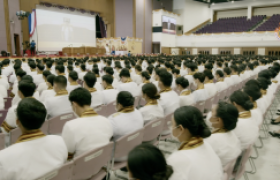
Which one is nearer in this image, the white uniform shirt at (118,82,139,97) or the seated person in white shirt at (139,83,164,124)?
the seated person in white shirt at (139,83,164,124)

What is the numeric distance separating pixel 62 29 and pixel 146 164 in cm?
1900

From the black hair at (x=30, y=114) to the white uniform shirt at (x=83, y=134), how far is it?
1.19 ft

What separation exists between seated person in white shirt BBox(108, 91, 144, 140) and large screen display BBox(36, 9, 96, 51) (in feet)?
53.4

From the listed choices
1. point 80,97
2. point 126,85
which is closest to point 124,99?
point 80,97

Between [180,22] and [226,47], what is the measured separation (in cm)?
648

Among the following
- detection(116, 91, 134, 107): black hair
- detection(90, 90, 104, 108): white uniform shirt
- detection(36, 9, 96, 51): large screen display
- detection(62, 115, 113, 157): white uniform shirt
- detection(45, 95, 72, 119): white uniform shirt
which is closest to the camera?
detection(62, 115, 113, 157): white uniform shirt

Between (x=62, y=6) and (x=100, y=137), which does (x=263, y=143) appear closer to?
(x=100, y=137)

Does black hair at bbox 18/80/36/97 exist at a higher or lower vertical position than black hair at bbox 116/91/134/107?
higher

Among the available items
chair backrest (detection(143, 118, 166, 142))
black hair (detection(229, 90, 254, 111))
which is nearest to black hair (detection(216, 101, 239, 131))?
black hair (detection(229, 90, 254, 111))

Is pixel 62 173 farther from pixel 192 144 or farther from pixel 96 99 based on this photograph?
pixel 96 99

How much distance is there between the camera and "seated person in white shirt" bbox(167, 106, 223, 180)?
4.55 feet

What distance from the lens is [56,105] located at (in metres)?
3.16

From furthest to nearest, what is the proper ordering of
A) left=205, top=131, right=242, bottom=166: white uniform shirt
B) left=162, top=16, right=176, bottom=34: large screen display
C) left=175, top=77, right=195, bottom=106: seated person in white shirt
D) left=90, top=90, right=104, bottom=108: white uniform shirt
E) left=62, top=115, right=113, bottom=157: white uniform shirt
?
left=162, top=16, right=176, bottom=34: large screen display → left=175, top=77, right=195, bottom=106: seated person in white shirt → left=90, top=90, right=104, bottom=108: white uniform shirt → left=62, top=115, right=113, bottom=157: white uniform shirt → left=205, top=131, right=242, bottom=166: white uniform shirt

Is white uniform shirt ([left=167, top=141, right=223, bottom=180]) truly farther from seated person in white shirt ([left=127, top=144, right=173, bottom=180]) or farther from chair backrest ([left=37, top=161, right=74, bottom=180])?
chair backrest ([left=37, top=161, right=74, bottom=180])
